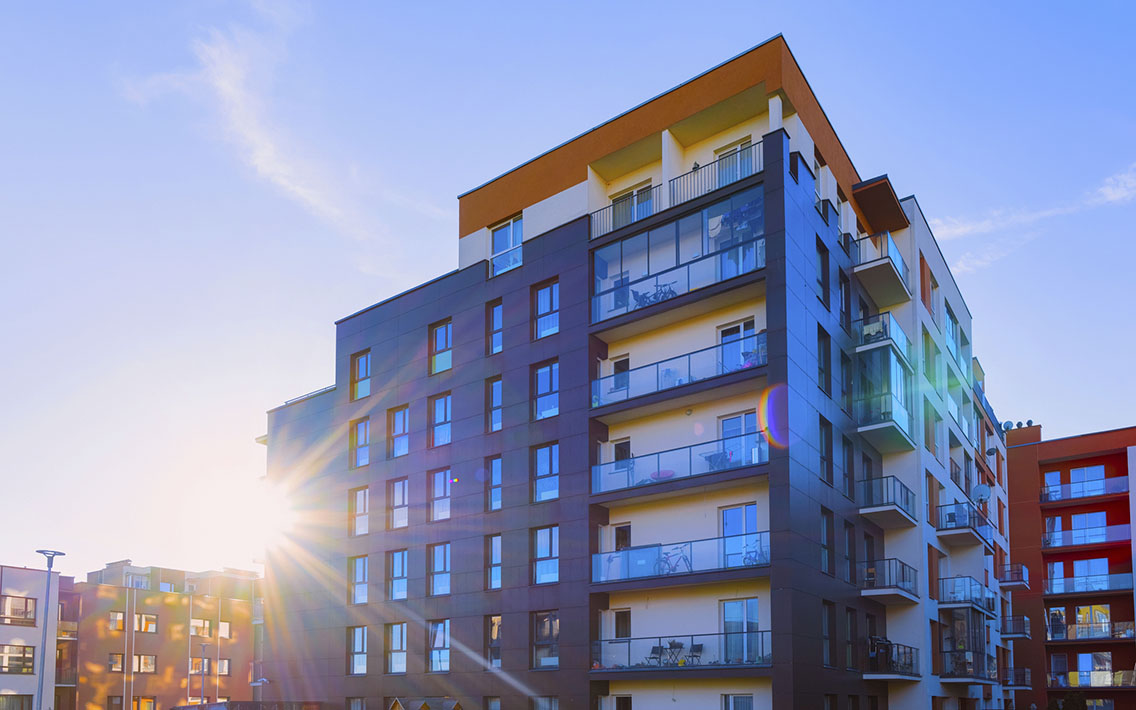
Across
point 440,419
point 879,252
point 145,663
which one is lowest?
point 145,663

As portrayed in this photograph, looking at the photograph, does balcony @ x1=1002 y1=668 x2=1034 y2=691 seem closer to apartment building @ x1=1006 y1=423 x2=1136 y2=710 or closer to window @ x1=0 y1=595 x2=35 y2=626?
apartment building @ x1=1006 y1=423 x2=1136 y2=710

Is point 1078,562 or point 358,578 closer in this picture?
point 358,578

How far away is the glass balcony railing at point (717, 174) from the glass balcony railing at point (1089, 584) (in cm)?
3815

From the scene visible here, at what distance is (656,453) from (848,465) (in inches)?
254

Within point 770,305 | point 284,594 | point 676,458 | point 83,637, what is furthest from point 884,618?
point 83,637

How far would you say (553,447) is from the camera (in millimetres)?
30219

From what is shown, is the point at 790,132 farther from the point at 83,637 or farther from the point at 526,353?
the point at 83,637

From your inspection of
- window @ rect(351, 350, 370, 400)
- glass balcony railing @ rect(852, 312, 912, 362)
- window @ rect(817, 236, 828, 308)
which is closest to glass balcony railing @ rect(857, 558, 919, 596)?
glass balcony railing @ rect(852, 312, 912, 362)

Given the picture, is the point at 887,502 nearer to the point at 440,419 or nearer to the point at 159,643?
the point at 440,419

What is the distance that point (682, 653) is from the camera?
2584cm

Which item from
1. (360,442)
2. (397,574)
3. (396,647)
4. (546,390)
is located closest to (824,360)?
(546,390)

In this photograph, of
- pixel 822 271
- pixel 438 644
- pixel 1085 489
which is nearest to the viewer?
pixel 822 271

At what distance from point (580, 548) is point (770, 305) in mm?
8476

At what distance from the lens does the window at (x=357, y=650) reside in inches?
1359
